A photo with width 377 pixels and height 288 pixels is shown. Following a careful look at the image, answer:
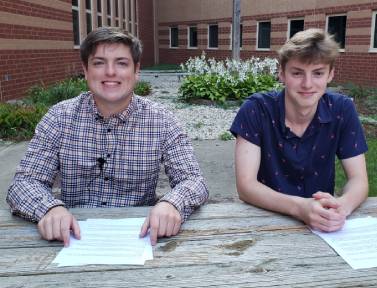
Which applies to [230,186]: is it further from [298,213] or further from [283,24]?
[283,24]

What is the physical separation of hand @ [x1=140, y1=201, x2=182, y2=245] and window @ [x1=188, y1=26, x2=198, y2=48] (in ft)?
79.1

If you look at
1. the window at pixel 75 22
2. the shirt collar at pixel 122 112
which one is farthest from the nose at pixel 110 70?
the window at pixel 75 22

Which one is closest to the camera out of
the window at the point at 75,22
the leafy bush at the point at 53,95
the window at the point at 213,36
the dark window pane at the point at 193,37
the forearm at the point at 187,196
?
the forearm at the point at 187,196

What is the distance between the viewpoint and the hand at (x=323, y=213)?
5.38ft

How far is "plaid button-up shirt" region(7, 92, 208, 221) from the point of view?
205 centimetres

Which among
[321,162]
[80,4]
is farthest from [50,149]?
[80,4]

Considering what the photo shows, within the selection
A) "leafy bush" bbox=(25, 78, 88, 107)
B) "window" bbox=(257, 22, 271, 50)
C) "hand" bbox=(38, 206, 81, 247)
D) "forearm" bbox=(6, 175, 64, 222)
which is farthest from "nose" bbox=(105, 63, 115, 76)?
"window" bbox=(257, 22, 271, 50)

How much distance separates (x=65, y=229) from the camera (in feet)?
5.11

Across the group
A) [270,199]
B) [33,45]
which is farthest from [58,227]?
[33,45]

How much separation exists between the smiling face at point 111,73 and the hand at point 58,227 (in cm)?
64

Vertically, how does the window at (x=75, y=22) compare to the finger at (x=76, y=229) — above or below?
above

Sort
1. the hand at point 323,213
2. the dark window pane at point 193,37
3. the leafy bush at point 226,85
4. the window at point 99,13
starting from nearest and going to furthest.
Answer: the hand at point 323,213, the leafy bush at point 226,85, the window at point 99,13, the dark window pane at point 193,37

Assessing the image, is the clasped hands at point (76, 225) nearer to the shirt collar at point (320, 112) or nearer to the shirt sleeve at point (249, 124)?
the shirt sleeve at point (249, 124)

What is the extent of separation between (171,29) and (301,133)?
25919mm
